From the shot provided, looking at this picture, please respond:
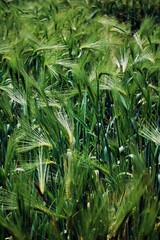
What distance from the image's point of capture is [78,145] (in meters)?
1.70

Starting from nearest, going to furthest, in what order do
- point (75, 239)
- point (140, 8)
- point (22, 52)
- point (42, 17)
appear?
1. point (75, 239)
2. point (22, 52)
3. point (42, 17)
4. point (140, 8)

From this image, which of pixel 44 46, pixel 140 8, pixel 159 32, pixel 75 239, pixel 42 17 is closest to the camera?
pixel 75 239

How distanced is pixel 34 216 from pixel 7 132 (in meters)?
0.56

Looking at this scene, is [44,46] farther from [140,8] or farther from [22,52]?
[140,8]

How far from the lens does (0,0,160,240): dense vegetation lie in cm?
126

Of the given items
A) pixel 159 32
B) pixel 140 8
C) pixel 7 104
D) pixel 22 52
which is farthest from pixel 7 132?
pixel 140 8

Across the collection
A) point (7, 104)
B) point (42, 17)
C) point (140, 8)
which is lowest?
point (140, 8)

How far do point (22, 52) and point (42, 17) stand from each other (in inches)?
51.2

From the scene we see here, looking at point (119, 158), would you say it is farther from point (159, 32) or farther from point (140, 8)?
point (140, 8)

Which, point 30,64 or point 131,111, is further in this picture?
point 30,64

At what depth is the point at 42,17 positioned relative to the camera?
3.75 meters

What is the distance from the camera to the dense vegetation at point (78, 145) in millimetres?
1260

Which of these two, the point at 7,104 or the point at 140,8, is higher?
the point at 7,104

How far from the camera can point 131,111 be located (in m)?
1.79
